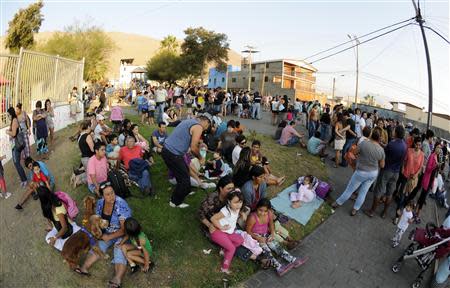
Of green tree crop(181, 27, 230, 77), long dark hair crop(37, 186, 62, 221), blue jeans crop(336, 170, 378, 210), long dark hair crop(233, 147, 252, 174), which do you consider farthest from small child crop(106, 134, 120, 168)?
green tree crop(181, 27, 230, 77)

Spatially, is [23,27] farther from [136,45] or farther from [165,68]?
[136,45]

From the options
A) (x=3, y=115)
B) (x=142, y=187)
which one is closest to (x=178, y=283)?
(x=142, y=187)

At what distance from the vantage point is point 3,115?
368 inches

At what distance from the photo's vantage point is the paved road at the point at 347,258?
5.38 metres

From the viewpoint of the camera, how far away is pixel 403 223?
631 cm

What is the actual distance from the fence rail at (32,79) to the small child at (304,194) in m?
8.76

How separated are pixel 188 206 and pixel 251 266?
1818 millimetres

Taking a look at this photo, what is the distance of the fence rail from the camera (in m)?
9.39

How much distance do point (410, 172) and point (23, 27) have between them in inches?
1212

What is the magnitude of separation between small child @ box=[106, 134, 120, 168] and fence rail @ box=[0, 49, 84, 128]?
3.90 meters

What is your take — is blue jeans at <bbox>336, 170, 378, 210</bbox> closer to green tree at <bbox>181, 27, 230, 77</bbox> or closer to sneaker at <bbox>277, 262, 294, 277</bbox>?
A: sneaker at <bbox>277, 262, 294, 277</bbox>

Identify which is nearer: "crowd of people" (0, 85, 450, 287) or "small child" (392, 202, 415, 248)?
"crowd of people" (0, 85, 450, 287)

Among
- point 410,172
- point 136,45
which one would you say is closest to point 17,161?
point 410,172

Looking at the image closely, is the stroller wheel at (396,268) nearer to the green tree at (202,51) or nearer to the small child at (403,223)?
the small child at (403,223)
